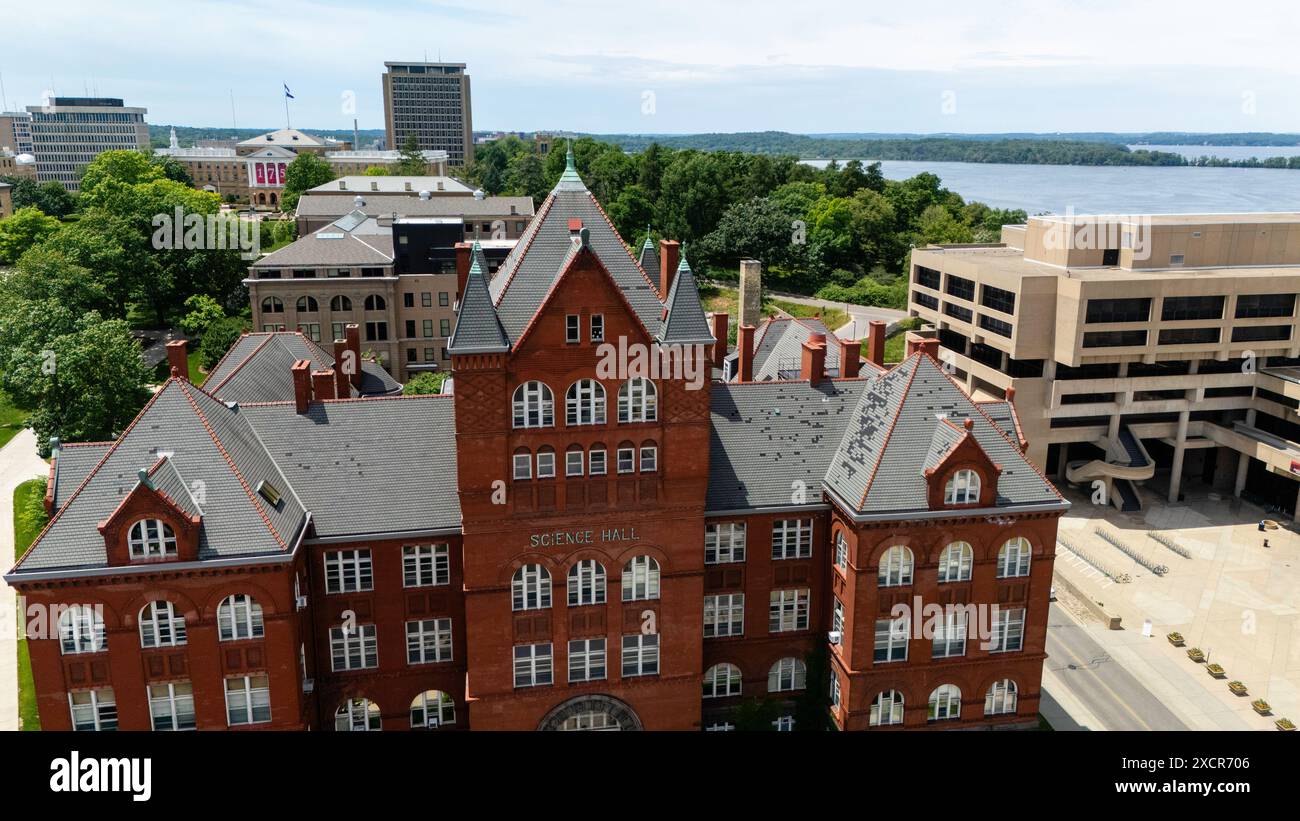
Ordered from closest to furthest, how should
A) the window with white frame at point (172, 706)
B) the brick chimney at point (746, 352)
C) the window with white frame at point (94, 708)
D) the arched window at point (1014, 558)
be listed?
1. the window with white frame at point (94, 708)
2. the window with white frame at point (172, 706)
3. the arched window at point (1014, 558)
4. the brick chimney at point (746, 352)

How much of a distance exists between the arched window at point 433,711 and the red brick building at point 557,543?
0.47 feet

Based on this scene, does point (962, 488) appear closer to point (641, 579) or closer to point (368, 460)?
point (641, 579)

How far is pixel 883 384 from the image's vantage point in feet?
166

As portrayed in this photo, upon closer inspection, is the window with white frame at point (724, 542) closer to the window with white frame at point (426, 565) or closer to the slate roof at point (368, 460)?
the slate roof at point (368, 460)

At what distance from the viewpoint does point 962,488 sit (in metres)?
44.9

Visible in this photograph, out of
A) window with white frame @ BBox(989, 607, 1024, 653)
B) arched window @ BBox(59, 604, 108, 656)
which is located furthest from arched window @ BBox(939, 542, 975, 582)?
arched window @ BBox(59, 604, 108, 656)

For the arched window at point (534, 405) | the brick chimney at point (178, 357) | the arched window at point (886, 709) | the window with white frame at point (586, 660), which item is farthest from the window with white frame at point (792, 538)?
the brick chimney at point (178, 357)

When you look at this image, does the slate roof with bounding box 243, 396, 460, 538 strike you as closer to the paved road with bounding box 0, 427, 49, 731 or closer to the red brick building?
the red brick building

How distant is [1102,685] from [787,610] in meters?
24.2

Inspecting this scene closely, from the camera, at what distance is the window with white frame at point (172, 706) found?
131 feet

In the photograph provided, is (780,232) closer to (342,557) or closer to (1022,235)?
(1022,235)

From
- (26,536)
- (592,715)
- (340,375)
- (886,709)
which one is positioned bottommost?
(886,709)

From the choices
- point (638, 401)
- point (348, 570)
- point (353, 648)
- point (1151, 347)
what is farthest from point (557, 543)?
point (1151, 347)

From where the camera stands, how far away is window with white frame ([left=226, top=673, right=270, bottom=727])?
1604 inches
